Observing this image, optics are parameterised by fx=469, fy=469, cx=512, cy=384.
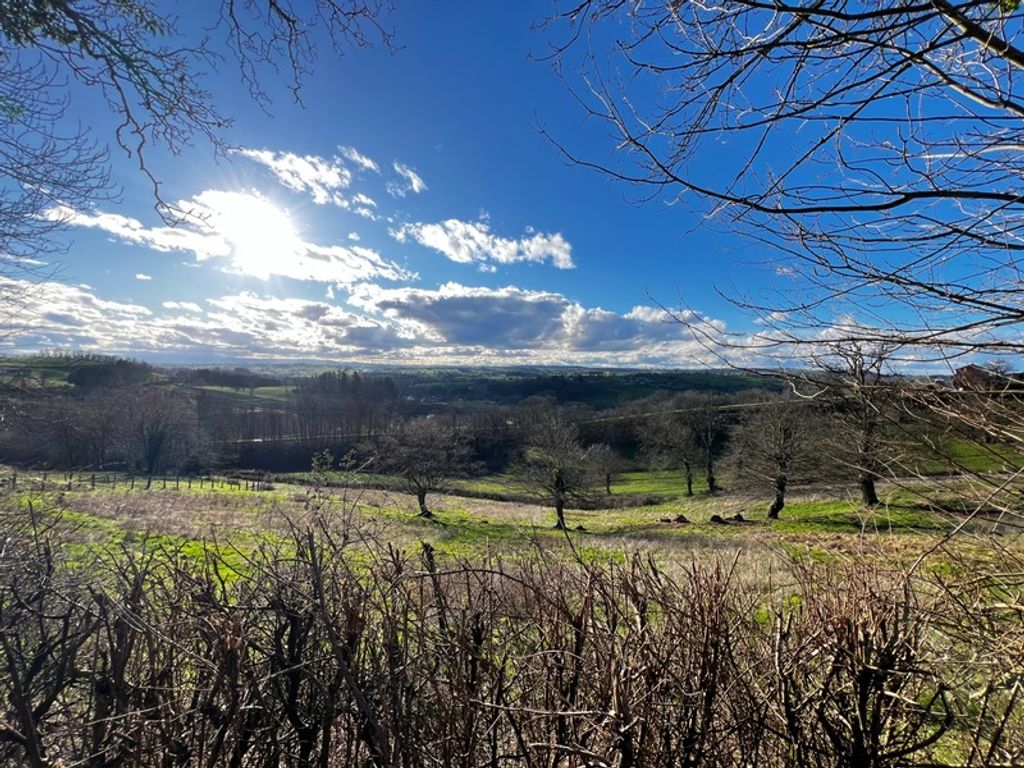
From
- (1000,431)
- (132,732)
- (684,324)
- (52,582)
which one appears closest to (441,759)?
(132,732)

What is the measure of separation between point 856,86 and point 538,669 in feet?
10.9

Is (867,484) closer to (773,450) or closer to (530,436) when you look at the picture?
(773,450)

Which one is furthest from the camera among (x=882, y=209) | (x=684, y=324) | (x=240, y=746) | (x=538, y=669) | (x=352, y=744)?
(x=684, y=324)

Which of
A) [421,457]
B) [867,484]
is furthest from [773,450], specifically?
[867,484]

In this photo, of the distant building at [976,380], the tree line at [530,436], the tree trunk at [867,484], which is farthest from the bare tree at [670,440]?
the distant building at [976,380]

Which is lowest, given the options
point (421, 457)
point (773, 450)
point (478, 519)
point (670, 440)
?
point (478, 519)

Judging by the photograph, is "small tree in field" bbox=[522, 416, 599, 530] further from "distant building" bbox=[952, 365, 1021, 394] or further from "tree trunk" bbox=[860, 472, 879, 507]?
"distant building" bbox=[952, 365, 1021, 394]

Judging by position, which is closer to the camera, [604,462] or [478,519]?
[478,519]

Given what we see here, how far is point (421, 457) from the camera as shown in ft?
109

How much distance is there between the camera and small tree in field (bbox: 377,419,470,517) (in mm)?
32875

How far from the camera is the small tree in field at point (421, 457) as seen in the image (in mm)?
32875

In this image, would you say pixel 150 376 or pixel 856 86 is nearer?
pixel 856 86

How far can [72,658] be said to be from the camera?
7.13ft

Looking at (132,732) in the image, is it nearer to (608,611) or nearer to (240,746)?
(240,746)
